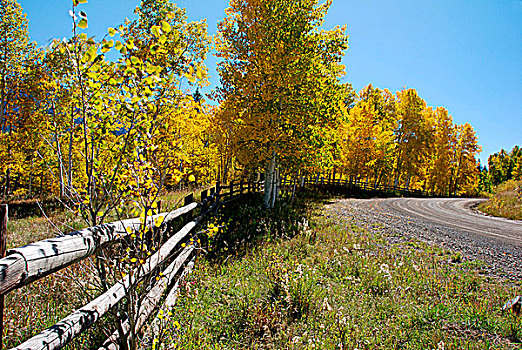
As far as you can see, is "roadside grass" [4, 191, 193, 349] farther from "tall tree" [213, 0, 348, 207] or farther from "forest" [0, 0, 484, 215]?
"tall tree" [213, 0, 348, 207]

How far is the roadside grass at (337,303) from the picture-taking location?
456 centimetres

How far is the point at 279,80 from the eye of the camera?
1241 centimetres

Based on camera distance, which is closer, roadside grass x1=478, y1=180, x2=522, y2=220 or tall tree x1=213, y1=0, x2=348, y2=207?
tall tree x1=213, y1=0, x2=348, y2=207

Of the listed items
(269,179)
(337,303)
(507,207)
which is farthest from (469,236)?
(507,207)

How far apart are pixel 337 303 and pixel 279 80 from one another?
9.78m

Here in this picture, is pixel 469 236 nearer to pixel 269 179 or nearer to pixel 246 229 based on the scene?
pixel 269 179

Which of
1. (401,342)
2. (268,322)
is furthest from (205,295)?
(401,342)

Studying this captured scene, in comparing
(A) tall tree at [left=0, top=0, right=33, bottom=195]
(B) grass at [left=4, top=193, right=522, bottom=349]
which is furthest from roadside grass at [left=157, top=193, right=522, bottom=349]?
(A) tall tree at [left=0, top=0, right=33, bottom=195]

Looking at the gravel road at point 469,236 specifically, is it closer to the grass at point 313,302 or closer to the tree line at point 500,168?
the grass at point 313,302

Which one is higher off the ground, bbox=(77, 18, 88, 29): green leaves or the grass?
bbox=(77, 18, 88, 29): green leaves

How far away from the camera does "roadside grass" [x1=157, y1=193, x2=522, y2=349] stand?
4559mm

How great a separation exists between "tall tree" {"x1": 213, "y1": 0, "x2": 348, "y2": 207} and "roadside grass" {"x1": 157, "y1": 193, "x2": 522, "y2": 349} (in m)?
6.13

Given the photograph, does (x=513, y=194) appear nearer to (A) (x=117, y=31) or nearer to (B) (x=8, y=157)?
(A) (x=117, y=31)

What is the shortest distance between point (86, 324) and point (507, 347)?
6.25 m
